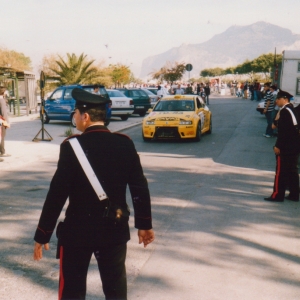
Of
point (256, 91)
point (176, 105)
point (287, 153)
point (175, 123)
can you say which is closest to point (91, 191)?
point (287, 153)

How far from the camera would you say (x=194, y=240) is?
550 centimetres

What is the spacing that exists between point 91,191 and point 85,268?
504 millimetres

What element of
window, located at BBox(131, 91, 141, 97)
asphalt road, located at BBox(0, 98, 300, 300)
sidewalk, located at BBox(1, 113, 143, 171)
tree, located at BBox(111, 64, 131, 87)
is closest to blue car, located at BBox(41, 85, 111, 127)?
sidewalk, located at BBox(1, 113, 143, 171)

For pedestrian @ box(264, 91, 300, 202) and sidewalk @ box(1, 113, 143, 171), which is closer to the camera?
pedestrian @ box(264, 91, 300, 202)

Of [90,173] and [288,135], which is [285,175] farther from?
[90,173]

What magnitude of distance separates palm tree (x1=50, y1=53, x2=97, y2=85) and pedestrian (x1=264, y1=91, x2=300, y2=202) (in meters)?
24.2

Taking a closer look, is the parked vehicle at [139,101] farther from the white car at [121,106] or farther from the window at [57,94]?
the window at [57,94]

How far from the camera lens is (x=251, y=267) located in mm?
4660

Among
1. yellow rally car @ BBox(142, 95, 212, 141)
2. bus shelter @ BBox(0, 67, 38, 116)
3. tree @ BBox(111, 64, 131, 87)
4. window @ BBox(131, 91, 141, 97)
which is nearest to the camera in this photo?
yellow rally car @ BBox(142, 95, 212, 141)

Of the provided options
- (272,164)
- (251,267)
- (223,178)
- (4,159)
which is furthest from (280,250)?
(4,159)

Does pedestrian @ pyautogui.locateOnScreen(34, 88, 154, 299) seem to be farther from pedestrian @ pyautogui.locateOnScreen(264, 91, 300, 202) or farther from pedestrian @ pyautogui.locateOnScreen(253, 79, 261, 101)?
pedestrian @ pyautogui.locateOnScreen(253, 79, 261, 101)

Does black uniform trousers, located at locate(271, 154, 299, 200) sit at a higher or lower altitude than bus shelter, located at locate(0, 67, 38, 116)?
lower

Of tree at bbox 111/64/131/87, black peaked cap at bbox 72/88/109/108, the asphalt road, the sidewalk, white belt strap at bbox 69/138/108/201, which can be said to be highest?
tree at bbox 111/64/131/87

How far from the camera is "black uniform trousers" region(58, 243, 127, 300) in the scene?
2.88m
